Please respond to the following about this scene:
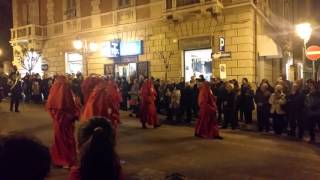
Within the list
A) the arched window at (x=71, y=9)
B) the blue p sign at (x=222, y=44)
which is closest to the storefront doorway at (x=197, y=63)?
the blue p sign at (x=222, y=44)

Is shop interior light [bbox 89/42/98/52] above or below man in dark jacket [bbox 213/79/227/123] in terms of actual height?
above

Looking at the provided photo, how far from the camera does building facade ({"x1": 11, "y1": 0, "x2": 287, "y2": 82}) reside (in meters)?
19.8

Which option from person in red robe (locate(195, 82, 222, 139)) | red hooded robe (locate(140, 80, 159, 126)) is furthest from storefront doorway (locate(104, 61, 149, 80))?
person in red robe (locate(195, 82, 222, 139))

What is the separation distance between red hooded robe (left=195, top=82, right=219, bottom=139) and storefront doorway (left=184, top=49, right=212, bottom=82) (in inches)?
339

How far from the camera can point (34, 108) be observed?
2164cm

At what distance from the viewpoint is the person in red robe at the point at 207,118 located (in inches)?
488

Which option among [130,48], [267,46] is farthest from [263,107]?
[130,48]

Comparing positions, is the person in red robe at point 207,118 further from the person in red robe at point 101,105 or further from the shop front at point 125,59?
the shop front at point 125,59

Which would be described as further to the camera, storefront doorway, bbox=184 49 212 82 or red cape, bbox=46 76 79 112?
storefront doorway, bbox=184 49 212 82

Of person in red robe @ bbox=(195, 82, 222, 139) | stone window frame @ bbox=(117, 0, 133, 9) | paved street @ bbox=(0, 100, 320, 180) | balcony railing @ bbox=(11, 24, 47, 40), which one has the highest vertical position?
stone window frame @ bbox=(117, 0, 133, 9)

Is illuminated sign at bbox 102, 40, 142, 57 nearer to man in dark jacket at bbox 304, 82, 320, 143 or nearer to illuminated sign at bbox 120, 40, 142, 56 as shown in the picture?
illuminated sign at bbox 120, 40, 142, 56

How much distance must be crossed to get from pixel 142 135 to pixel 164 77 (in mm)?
9955

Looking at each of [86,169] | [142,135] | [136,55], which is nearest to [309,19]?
[136,55]

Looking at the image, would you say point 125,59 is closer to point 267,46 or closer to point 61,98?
point 267,46
